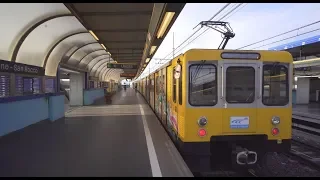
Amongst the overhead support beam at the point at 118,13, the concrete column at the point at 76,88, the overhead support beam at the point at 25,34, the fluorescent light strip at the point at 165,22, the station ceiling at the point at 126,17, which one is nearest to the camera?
the fluorescent light strip at the point at 165,22

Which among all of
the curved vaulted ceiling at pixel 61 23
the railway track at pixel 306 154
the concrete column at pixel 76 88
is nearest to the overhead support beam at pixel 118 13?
the curved vaulted ceiling at pixel 61 23

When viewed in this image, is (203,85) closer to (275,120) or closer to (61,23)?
(275,120)

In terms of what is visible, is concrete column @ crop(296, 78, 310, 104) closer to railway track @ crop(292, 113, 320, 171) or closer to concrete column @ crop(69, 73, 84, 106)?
railway track @ crop(292, 113, 320, 171)

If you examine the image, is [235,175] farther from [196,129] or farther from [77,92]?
[77,92]

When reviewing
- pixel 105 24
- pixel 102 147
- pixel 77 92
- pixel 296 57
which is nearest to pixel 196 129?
pixel 102 147

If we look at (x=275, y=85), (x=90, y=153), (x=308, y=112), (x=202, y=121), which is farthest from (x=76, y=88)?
(x=275, y=85)

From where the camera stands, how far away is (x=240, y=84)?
5.43 m

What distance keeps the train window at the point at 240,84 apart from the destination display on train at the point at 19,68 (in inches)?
237

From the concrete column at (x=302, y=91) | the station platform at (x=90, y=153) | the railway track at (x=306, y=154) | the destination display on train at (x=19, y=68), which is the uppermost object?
the destination display on train at (x=19, y=68)

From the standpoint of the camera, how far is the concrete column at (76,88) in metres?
18.9

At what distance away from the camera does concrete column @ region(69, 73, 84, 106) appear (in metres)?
18.9

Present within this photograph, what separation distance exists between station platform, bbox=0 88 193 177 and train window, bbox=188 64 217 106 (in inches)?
50.6

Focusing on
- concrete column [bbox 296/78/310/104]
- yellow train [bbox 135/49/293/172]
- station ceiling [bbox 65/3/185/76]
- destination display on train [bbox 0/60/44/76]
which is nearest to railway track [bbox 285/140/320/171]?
yellow train [bbox 135/49/293/172]

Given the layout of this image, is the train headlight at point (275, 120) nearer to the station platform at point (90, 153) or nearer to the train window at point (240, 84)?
the train window at point (240, 84)
